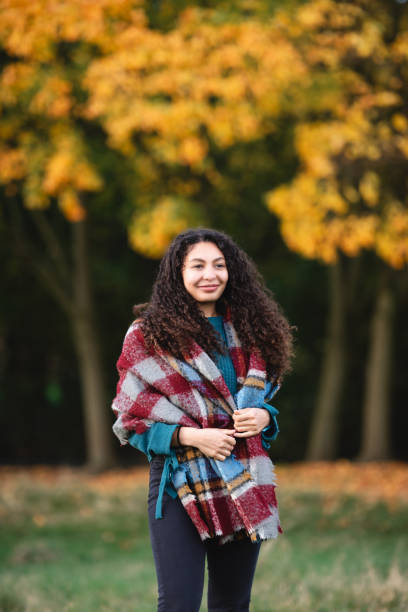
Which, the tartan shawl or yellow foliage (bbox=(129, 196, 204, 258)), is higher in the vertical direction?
yellow foliage (bbox=(129, 196, 204, 258))

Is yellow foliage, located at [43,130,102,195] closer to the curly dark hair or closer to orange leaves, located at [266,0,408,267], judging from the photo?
orange leaves, located at [266,0,408,267]

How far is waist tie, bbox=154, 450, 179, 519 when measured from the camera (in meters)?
2.77

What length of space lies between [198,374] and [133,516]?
6.08 meters

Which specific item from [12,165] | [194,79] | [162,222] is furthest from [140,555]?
[12,165]

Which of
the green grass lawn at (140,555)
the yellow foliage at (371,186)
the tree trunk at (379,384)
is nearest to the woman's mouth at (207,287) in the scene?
the green grass lawn at (140,555)

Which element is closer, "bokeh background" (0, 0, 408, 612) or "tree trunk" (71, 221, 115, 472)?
"bokeh background" (0, 0, 408, 612)

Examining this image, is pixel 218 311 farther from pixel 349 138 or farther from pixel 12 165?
pixel 12 165

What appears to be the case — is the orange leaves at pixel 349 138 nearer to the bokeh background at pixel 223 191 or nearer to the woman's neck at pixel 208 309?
the bokeh background at pixel 223 191

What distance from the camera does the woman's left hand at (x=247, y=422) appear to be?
279 cm

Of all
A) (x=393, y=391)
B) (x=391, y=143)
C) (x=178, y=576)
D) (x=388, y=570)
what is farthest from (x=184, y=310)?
(x=393, y=391)

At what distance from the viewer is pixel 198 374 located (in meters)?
2.84

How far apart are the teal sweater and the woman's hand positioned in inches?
2.6

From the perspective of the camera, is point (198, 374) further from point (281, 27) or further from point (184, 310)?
point (281, 27)

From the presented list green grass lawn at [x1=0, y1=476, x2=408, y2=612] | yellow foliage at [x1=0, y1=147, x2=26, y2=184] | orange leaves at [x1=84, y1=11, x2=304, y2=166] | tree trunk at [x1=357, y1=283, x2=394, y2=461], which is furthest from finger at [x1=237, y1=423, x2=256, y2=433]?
tree trunk at [x1=357, y1=283, x2=394, y2=461]
